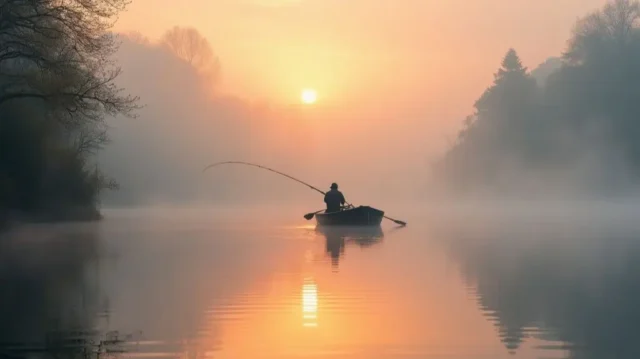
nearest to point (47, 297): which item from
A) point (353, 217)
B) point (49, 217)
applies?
point (353, 217)

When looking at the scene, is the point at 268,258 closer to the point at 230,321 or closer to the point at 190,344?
the point at 230,321

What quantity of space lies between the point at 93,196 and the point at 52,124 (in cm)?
1281

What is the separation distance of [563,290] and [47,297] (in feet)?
32.5

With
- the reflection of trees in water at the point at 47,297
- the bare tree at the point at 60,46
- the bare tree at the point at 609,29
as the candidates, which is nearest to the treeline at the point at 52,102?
the bare tree at the point at 60,46

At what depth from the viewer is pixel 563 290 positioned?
17922 mm

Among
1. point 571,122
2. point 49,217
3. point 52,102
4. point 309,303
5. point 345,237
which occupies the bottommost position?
point 309,303

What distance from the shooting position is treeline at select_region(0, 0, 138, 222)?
2883 cm

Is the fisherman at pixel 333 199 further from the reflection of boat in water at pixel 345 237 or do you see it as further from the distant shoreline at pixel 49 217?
the distant shoreline at pixel 49 217

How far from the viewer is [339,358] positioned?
1075 centimetres

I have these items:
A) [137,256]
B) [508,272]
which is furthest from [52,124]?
[508,272]

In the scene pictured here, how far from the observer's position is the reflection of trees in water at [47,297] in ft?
39.4

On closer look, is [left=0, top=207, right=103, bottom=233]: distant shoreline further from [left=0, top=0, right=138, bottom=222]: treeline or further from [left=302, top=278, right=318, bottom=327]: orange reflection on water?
[left=302, top=278, right=318, bottom=327]: orange reflection on water

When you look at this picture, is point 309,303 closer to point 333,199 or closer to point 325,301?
point 325,301

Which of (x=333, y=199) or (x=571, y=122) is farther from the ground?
(x=571, y=122)
